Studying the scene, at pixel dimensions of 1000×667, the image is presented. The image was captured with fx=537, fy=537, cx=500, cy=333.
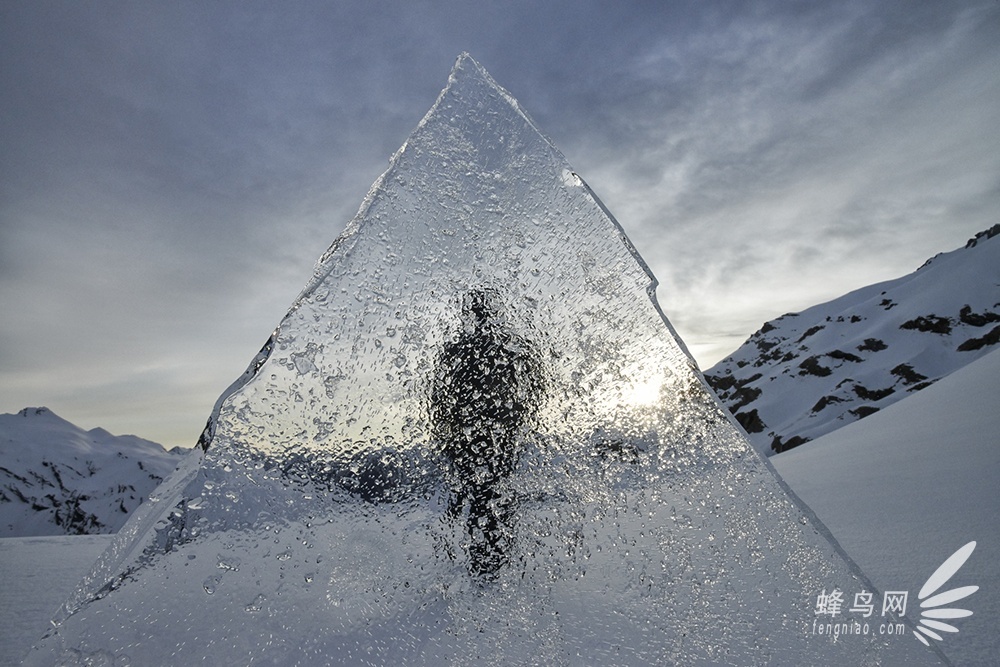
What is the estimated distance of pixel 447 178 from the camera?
81.1 inches

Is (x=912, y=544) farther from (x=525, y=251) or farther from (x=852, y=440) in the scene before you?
(x=852, y=440)

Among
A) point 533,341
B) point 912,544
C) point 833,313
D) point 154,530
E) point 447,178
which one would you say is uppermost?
point 833,313

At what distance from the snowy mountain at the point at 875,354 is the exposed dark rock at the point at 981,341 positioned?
0.08 m

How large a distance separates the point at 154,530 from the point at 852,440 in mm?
6646

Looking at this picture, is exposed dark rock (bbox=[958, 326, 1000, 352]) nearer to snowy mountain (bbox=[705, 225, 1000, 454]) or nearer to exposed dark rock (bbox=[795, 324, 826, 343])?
snowy mountain (bbox=[705, 225, 1000, 454])

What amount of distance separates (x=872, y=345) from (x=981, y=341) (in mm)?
6302

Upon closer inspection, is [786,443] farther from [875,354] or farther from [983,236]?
[983,236]

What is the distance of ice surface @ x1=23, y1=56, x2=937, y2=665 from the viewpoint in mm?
1674

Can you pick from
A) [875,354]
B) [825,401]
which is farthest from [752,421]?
[875,354]

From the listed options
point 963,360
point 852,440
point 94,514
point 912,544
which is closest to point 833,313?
point 963,360

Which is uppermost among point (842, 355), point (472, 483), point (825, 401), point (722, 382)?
point (842, 355)

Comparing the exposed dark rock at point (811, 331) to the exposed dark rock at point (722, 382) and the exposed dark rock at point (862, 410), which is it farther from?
the exposed dark rock at point (862, 410)

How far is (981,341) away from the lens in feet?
93.7

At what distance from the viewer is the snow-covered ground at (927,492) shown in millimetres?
2215
